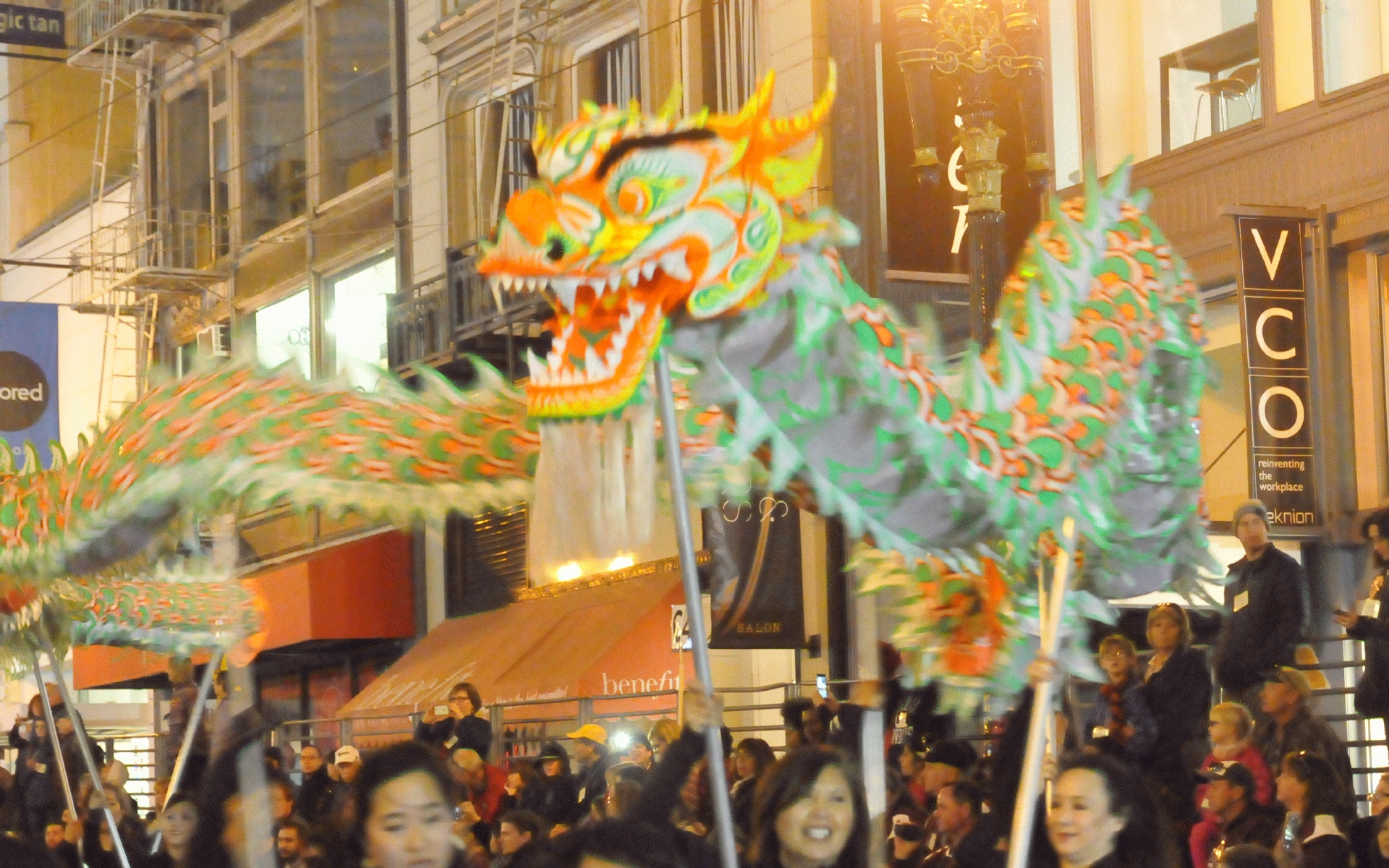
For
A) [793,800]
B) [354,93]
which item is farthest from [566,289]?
[354,93]

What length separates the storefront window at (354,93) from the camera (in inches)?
914

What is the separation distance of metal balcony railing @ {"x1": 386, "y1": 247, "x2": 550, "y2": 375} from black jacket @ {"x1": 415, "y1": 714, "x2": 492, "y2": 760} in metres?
4.94

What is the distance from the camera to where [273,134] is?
25.4 meters

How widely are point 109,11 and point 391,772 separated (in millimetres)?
23807

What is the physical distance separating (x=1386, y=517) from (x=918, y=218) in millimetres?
6782

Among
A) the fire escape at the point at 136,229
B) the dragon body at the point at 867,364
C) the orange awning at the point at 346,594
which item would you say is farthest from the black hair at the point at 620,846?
the fire escape at the point at 136,229

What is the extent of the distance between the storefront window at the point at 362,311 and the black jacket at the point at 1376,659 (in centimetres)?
1439

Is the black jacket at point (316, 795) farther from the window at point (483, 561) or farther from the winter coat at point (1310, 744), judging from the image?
the window at point (483, 561)

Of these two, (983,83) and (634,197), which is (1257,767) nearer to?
(983,83)

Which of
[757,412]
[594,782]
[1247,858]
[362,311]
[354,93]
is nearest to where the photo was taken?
[757,412]

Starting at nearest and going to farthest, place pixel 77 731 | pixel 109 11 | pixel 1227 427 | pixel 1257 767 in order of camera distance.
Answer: pixel 1257 767
pixel 77 731
pixel 1227 427
pixel 109 11

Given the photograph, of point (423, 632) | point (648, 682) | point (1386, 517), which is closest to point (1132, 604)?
point (1386, 517)

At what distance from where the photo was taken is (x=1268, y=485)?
38.3 feet

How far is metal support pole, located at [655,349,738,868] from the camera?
5.05 meters
